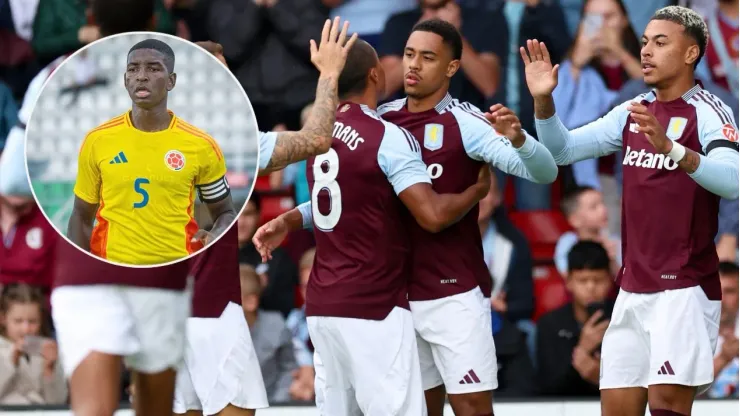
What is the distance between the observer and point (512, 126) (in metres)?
6.78

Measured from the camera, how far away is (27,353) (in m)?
9.53

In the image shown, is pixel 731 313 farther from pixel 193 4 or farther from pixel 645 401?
pixel 193 4

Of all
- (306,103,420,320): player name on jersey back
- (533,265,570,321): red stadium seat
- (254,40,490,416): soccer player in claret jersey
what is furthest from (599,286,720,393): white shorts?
(533,265,570,321): red stadium seat

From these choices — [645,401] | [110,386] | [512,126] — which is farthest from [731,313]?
A: [110,386]

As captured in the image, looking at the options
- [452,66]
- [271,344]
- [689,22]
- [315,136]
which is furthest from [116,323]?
[271,344]

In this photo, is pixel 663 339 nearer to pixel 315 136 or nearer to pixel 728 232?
pixel 315 136

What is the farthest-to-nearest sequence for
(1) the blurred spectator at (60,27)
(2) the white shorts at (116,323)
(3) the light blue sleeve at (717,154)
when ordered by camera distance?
(1) the blurred spectator at (60,27) → (3) the light blue sleeve at (717,154) → (2) the white shorts at (116,323)

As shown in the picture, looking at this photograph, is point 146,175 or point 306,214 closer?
point 146,175

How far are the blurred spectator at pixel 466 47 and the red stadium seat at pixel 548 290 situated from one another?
108 cm

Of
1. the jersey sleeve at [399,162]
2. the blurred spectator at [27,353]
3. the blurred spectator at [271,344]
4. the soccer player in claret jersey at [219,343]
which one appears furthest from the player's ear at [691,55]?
the blurred spectator at [27,353]

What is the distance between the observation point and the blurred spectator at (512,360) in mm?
9352

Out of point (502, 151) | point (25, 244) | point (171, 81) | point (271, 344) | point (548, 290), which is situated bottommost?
point (271, 344)

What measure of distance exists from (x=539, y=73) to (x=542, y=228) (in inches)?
105

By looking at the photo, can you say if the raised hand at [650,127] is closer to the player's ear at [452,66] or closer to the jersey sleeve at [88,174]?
the player's ear at [452,66]
